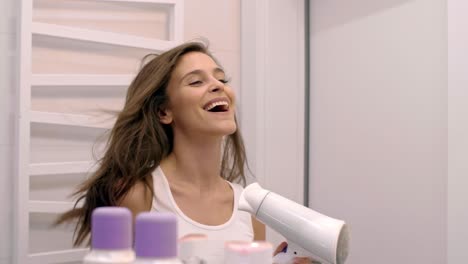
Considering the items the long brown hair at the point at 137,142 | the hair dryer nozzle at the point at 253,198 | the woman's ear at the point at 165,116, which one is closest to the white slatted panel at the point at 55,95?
the long brown hair at the point at 137,142

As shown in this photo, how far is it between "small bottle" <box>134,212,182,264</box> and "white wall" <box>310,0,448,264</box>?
0.92 metres

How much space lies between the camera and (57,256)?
4.36 ft

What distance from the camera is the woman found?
1.06 meters

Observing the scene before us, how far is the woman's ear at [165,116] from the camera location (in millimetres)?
1164

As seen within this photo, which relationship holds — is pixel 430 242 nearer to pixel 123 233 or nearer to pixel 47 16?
pixel 123 233

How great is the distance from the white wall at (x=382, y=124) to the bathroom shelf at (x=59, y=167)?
2.56 ft

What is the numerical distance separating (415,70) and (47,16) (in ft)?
3.29

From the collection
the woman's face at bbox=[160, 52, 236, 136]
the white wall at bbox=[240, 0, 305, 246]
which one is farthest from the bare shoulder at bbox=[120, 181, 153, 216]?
the white wall at bbox=[240, 0, 305, 246]

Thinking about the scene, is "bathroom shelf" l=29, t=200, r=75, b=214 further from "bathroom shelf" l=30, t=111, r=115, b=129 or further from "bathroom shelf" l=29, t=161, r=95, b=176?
"bathroom shelf" l=30, t=111, r=115, b=129

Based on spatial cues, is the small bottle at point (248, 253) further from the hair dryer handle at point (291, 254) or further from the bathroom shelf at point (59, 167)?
the bathroom shelf at point (59, 167)

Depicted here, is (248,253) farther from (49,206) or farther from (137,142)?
(49,206)

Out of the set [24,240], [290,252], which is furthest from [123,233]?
[24,240]

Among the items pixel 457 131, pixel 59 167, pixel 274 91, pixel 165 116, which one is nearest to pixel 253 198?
pixel 165 116

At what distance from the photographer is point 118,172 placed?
1.12m
